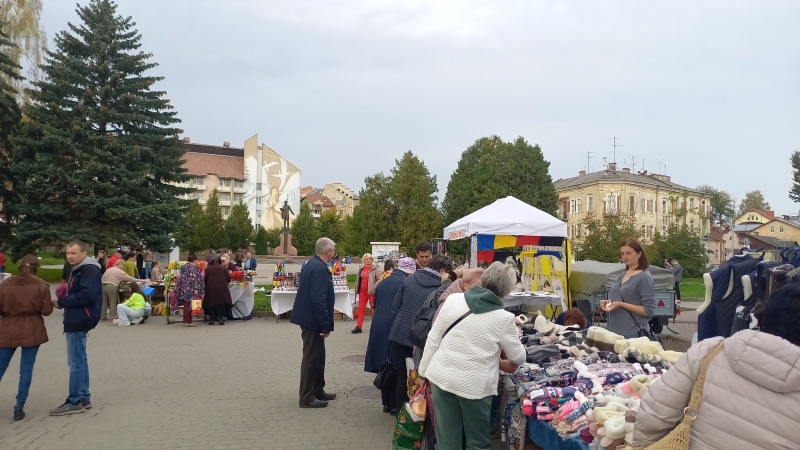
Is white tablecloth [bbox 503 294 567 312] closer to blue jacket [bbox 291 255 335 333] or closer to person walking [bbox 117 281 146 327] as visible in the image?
blue jacket [bbox 291 255 335 333]

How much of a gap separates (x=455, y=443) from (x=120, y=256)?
15244 millimetres

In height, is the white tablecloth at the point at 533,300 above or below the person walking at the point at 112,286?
above

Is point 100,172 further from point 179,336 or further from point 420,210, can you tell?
point 420,210

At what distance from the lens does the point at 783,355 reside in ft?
6.84

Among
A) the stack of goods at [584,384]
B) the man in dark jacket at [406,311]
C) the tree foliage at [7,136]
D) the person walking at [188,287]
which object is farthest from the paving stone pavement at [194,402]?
the tree foliage at [7,136]

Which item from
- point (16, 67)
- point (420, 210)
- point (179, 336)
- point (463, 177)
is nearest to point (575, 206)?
point (463, 177)

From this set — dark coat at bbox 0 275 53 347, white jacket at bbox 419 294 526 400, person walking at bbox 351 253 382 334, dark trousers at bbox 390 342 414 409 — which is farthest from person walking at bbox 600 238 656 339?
person walking at bbox 351 253 382 334

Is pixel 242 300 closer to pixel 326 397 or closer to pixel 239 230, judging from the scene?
pixel 326 397

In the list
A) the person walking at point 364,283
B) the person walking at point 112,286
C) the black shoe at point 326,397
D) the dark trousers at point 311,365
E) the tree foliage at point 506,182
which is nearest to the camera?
the dark trousers at point 311,365

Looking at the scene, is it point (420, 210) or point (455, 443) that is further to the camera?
point (420, 210)

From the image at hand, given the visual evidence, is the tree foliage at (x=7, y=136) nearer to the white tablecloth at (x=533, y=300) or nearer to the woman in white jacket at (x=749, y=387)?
the white tablecloth at (x=533, y=300)

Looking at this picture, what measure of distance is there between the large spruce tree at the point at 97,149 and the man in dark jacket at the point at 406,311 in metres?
21.6

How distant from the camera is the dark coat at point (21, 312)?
617 centimetres

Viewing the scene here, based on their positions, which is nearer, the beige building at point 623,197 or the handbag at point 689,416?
the handbag at point 689,416
